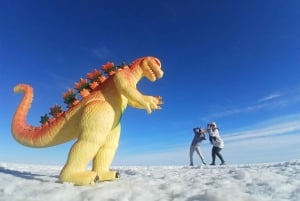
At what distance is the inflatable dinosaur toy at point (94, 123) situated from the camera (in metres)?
4.55

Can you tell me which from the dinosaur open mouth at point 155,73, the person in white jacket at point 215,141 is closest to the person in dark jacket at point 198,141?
the person in white jacket at point 215,141

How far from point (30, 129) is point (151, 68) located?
2.17 meters

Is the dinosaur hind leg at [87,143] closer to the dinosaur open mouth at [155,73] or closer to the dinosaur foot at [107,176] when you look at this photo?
the dinosaur foot at [107,176]

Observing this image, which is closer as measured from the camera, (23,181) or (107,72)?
(23,181)

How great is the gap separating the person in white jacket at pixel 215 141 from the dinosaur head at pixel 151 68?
7.21m

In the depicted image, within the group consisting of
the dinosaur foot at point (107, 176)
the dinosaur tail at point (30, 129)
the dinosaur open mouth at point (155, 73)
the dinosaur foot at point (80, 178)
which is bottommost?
the dinosaur foot at point (80, 178)

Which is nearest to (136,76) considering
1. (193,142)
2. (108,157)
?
(108,157)

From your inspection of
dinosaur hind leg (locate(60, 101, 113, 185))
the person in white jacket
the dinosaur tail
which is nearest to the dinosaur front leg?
dinosaur hind leg (locate(60, 101, 113, 185))

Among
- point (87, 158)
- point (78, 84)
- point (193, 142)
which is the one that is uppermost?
point (193, 142)

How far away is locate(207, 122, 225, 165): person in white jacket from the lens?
39.7ft

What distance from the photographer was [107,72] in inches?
215

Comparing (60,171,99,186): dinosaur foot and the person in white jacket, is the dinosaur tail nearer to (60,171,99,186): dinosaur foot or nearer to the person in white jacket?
(60,171,99,186): dinosaur foot

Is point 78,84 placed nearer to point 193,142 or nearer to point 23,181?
point 23,181

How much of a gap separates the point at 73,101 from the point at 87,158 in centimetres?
110
